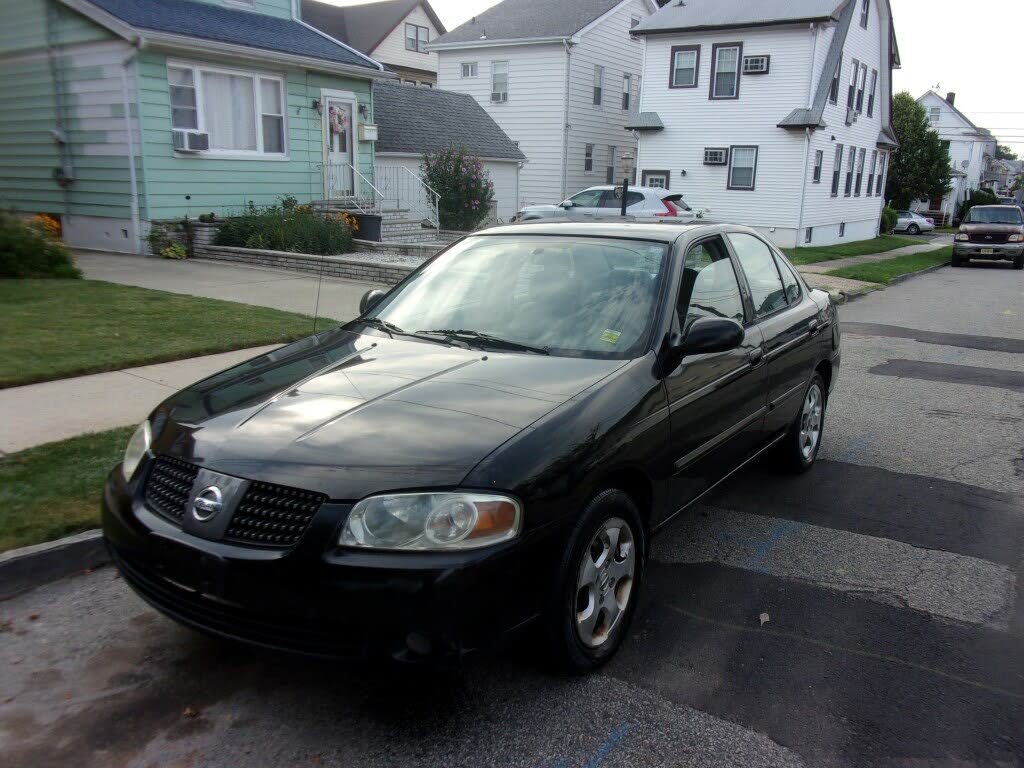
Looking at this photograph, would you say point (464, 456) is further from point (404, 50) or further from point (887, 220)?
point (887, 220)

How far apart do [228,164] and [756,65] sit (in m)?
17.5

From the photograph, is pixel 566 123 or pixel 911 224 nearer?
pixel 566 123

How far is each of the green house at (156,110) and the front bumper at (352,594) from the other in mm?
14814

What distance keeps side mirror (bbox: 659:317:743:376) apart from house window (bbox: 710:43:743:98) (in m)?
25.9

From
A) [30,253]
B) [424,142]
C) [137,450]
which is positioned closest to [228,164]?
[30,253]

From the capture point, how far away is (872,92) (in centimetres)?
3300

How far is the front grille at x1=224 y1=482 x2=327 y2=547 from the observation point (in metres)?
2.73

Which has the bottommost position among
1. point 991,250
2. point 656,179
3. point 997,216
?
point 991,250

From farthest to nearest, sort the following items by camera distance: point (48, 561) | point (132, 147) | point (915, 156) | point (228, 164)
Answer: point (915, 156) < point (228, 164) < point (132, 147) < point (48, 561)

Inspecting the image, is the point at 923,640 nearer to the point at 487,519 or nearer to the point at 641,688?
the point at 641,688

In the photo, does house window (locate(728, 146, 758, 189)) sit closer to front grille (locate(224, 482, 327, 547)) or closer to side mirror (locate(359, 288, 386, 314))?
side mirror (locate(359, 288, 386, 314))

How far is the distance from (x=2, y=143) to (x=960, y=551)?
20053 millimetres

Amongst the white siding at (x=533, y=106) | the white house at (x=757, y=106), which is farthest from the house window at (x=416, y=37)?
the white house at (x=757, y=106)

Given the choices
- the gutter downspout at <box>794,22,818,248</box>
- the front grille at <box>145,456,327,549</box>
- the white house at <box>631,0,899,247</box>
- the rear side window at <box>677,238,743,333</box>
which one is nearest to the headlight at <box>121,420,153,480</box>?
the front grille at <box>145,456,327,549</box>
